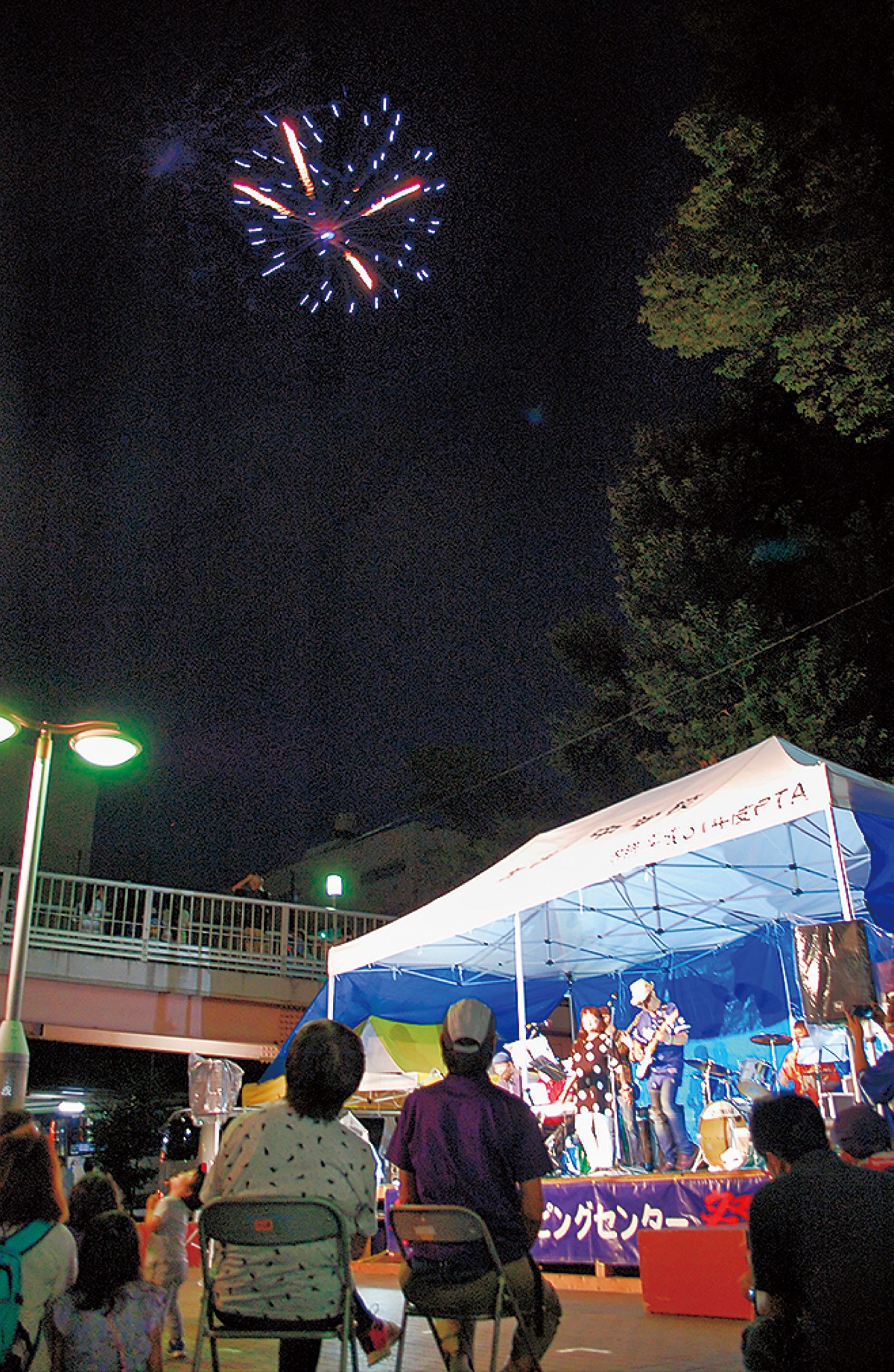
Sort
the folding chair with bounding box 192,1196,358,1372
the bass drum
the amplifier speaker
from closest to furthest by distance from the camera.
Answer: the folding chair with bounding box 192,1196,358,1372, the amplifier speaker, the bass drum

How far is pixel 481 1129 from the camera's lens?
3.37 metres

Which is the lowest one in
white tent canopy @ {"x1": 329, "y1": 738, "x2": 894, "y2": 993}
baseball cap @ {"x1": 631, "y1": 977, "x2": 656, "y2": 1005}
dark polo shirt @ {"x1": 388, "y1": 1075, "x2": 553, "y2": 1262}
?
dark polo shirt @ {"x1": 388, "y1": 1075, "x2": 553, "y2": 1262}

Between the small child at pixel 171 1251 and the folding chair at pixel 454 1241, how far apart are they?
4067 mm

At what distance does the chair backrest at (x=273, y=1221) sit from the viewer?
2812 mm

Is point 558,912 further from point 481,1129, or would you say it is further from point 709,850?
point 481,1129

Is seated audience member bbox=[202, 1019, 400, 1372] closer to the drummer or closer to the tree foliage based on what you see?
the drummer

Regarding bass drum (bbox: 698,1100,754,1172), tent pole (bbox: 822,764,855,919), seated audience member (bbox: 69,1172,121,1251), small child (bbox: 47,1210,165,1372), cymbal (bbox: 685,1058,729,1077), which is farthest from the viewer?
cymbal (bbox: 685,1058,729,1077)

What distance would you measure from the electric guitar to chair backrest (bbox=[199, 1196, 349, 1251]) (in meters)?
9.76

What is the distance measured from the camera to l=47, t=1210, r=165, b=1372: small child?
3725mm

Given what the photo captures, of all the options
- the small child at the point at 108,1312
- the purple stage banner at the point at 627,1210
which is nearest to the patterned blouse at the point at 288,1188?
the small child at the point at 108,1312

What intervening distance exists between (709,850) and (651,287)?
23.5ft

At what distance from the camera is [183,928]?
17.5 metres

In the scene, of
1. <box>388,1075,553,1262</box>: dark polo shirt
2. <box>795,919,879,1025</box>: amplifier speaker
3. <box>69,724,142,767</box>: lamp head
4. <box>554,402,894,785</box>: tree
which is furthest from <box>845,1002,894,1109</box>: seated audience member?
<box>554,402,894,785</box>: tree

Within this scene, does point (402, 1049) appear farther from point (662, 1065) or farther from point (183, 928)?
point (662, 1065)
